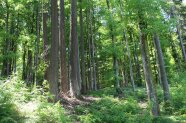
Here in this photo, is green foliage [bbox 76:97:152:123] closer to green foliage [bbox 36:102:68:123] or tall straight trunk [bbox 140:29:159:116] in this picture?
tall straight trunk [bbox 140:29:159:116]

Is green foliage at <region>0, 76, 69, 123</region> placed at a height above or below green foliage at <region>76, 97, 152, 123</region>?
above

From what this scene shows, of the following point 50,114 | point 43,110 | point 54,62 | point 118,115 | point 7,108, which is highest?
point 54,62

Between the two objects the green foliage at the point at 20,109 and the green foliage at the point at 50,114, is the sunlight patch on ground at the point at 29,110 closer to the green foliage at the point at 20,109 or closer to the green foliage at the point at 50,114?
the green foliage at the point at 20,109

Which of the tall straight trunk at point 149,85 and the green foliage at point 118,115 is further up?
the tall straight trunk at point 149,85

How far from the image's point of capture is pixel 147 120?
407 inches

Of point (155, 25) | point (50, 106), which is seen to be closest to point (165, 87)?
point (155, 25)

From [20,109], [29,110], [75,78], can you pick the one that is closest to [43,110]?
[29,110]

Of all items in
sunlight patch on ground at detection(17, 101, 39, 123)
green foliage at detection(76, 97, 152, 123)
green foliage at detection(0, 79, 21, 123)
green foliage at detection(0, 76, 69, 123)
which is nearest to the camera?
green foliage at detection(0, 79, 21, 123)

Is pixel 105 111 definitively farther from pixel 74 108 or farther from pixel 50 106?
pixel 50 106

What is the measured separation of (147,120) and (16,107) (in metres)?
5.49

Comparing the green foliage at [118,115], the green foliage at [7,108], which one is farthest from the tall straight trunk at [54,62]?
the green foliage at [7,108]

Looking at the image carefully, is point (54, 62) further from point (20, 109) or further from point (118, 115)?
point (20, 109)

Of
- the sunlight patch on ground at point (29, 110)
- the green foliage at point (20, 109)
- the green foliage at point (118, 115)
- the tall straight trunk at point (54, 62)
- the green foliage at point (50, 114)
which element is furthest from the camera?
the tall straight trunk at point (54, 62)

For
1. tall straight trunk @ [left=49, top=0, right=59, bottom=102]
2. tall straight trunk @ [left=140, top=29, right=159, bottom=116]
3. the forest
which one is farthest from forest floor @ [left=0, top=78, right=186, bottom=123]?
tall straight trunk @ [left=49, top=0, right=59, bottom=102]
